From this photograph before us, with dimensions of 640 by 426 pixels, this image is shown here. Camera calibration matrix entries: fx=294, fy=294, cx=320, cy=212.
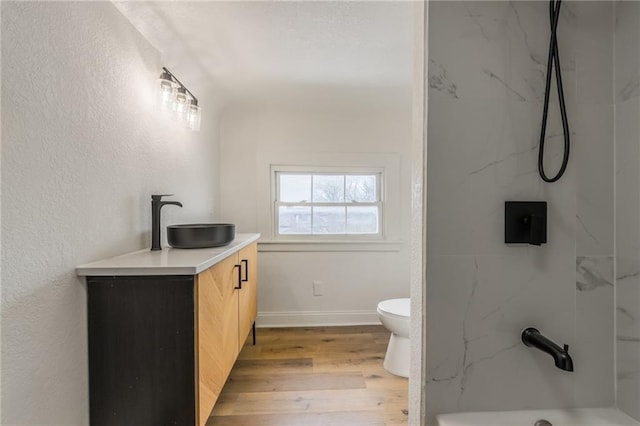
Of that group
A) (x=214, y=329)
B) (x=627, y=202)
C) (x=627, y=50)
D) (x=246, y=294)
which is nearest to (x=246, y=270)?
(x=246, y=294)

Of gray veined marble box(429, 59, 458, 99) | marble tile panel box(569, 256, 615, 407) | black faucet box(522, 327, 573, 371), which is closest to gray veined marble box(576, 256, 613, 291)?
marble tile panel box(569, 256, 615, 407)

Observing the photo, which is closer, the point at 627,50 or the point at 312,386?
the point at 627,50

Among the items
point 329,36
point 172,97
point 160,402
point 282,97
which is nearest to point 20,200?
point 160,402

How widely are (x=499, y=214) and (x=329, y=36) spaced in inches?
54.3

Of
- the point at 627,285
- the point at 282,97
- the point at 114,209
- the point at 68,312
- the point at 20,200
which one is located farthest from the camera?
the point at 282,97

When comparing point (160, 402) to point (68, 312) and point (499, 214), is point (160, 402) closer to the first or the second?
point (68, 312)

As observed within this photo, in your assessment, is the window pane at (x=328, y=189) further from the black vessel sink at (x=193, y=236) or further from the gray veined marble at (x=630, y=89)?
the gray veined marble at (x=630, y=89)

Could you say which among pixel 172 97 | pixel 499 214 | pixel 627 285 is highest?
pixel 172 97

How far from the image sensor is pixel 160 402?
3.66 feet

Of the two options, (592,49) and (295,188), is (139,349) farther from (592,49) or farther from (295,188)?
(295,188)

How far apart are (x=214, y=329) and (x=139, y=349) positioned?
298mm

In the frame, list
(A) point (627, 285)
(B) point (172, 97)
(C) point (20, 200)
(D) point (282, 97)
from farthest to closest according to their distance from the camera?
(D) point (282, 97) < (B) point (172, 97) < (C) point (20, 200) < (A) point (627, 285)

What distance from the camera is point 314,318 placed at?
282cm

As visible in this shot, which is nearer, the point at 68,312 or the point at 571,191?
the point at 571,191
